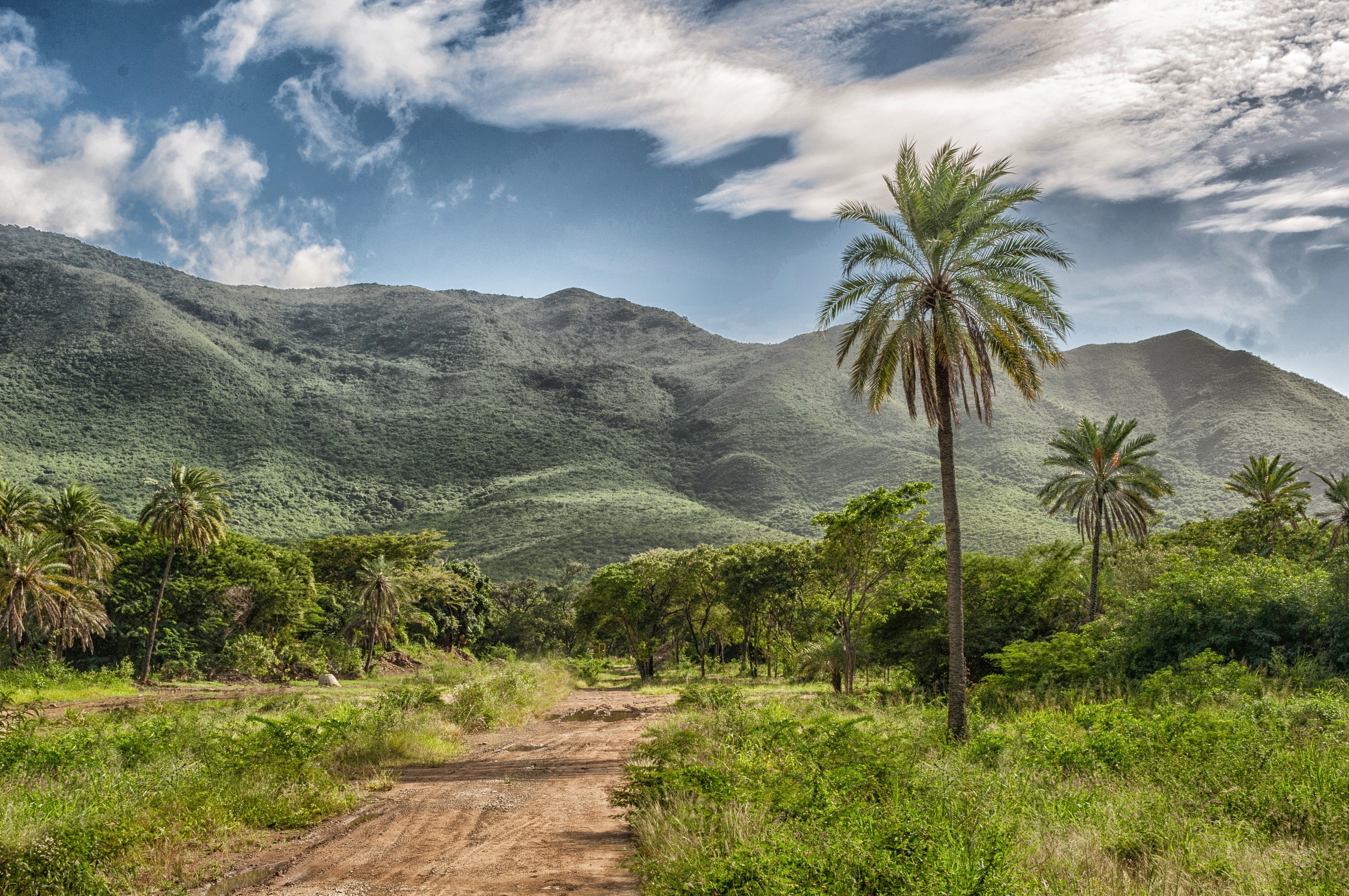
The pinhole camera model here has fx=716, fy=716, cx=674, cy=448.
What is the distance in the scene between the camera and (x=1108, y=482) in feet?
111

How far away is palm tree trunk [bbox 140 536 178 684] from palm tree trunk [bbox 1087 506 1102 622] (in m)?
45.1

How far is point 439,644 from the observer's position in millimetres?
71438

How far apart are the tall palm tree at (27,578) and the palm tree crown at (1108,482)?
141 ft

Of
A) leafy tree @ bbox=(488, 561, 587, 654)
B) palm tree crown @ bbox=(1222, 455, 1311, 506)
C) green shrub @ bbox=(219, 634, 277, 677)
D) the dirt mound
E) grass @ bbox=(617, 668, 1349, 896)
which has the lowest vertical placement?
leafy tree @ bbox=(488, 561, 587, 654)

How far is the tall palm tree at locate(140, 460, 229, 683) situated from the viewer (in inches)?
1544

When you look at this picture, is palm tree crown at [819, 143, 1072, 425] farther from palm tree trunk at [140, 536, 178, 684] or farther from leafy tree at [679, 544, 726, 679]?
palm tree trunk at [140, 536, 178, 684]

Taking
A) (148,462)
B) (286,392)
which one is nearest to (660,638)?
(148,462)

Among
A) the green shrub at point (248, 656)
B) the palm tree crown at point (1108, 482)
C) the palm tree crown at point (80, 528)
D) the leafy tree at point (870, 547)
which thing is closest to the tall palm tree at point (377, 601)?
the green shrub at point (248, 656)

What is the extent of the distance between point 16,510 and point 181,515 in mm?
6723

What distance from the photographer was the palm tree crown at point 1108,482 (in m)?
33.9

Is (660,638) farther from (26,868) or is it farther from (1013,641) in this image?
(26,868)

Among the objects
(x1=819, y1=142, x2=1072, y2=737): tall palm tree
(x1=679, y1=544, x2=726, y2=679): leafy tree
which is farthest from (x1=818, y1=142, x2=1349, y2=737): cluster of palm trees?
(x1=679, y1=544, x2=726, y2=679): leafy tree

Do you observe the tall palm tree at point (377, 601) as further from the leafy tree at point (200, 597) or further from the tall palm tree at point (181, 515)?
the tall palm tree at point (181, 515)

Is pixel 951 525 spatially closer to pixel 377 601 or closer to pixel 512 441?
pixel 377 601
